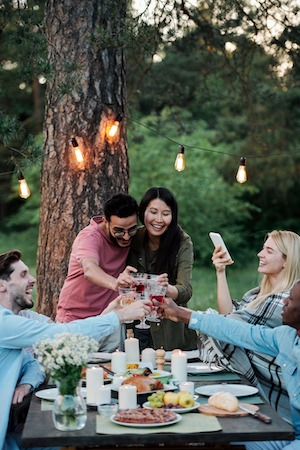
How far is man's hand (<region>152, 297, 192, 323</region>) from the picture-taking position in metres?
3.81

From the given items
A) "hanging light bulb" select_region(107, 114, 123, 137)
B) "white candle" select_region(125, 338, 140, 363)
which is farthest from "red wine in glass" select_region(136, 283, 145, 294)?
"hanging light bulb" select_region(107, 114, 123, 137)

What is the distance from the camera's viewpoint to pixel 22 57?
4680mm

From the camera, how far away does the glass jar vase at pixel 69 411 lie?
2783mm

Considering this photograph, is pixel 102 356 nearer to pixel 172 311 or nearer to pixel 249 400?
pixel 172 311

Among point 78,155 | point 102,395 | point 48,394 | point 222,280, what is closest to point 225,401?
point 102,395

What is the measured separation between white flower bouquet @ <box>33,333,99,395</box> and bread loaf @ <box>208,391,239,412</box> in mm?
522

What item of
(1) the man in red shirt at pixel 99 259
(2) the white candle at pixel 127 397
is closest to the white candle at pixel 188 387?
(2) the white candle at pixel 127 397

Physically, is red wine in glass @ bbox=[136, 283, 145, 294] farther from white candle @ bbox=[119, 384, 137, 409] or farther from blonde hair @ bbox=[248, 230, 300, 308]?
white candle @ bbox=[119, 384, 137, 409]

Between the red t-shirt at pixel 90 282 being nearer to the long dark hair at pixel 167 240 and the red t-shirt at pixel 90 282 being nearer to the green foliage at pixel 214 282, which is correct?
the long dark hair at pixel 167 240

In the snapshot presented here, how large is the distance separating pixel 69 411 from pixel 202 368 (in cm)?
113

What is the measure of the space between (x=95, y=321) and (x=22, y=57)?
1.82 m

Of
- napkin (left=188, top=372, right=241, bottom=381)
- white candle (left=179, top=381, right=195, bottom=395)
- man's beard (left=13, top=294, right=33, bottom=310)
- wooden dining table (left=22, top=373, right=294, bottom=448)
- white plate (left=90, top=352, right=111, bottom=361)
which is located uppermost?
man's beard (left=13, top=294, right=33, bottom=310)

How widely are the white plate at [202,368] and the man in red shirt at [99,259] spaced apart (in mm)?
614

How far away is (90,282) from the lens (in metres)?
4.65
